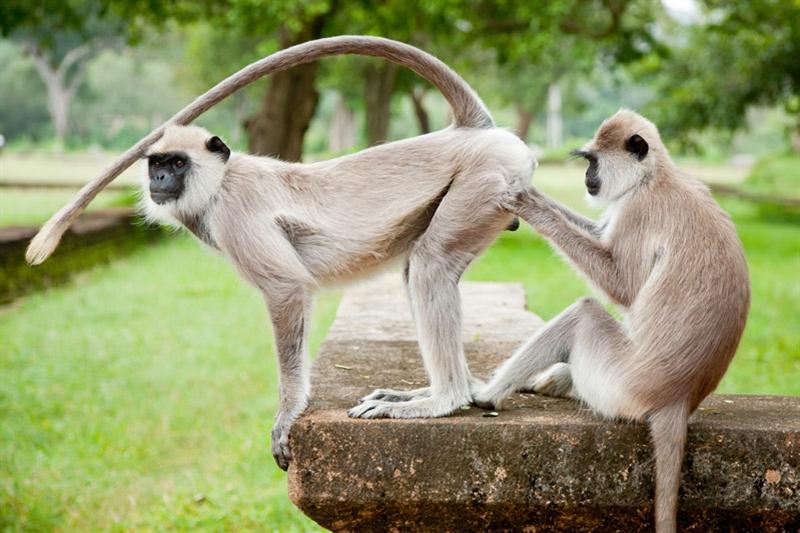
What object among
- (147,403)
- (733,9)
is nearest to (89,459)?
(147,403)

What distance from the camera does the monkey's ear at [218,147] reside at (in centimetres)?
335

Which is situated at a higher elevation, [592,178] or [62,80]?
[592,178]

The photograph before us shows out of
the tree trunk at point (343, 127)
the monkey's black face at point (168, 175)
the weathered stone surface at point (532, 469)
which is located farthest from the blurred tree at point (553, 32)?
the tree trunk at point (343, 127)

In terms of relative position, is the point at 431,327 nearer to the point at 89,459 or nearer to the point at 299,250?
the point at 299,250

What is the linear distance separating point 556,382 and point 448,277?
578 millimetres

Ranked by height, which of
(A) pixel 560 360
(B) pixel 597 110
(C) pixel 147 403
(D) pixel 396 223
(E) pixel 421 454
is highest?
(D) pixel 396 223

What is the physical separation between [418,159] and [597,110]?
215 feet

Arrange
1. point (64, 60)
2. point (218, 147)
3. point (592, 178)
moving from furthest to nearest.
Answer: point (64, 60), point (218, 147), point (592, 178)

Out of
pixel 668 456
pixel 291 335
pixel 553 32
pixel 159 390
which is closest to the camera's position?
pixel 668 456

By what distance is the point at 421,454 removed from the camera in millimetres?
2893

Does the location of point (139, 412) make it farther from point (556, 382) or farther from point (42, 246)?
point (556, 382)

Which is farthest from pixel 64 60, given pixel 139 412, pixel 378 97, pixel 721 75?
pixel 139 412

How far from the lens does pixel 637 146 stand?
3.05 metres

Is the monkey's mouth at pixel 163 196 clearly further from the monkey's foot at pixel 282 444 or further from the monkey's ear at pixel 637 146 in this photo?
the monkey's ear at pixel 637 146
